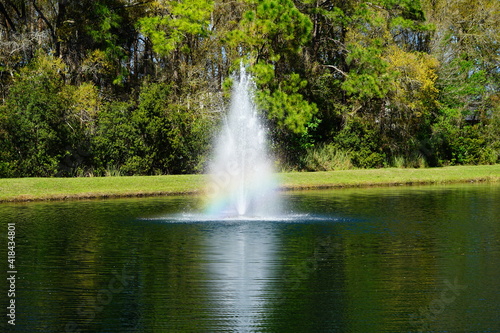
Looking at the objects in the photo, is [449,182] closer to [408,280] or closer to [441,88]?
[441,88]

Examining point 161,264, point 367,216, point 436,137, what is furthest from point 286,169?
point 161,264

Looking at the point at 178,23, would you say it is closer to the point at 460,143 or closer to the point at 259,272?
the point at 460,143

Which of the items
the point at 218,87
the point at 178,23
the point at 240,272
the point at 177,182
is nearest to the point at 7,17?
the point at 178,23

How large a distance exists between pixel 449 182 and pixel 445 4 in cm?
2139

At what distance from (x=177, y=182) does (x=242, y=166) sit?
672 cm

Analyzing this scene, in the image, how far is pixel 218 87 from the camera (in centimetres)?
4528

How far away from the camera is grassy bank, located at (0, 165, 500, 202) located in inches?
1109

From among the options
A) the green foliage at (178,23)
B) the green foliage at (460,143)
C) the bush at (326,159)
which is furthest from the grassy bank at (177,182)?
the green foliage at (178,23)

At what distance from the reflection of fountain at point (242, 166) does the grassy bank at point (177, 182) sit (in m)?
1.30

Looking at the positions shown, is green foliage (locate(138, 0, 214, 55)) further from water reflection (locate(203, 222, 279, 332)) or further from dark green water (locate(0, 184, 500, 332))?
water reflection (locate(203, 222, 279, 332))

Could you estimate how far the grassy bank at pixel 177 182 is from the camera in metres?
28.2

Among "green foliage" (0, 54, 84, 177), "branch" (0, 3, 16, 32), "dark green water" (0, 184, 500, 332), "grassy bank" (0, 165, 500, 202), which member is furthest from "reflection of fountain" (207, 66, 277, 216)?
"branch" (0, 3, 16, 32)

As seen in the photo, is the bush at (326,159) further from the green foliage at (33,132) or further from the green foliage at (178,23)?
the green foliage at (33,132)

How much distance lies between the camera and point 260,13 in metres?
39.8
